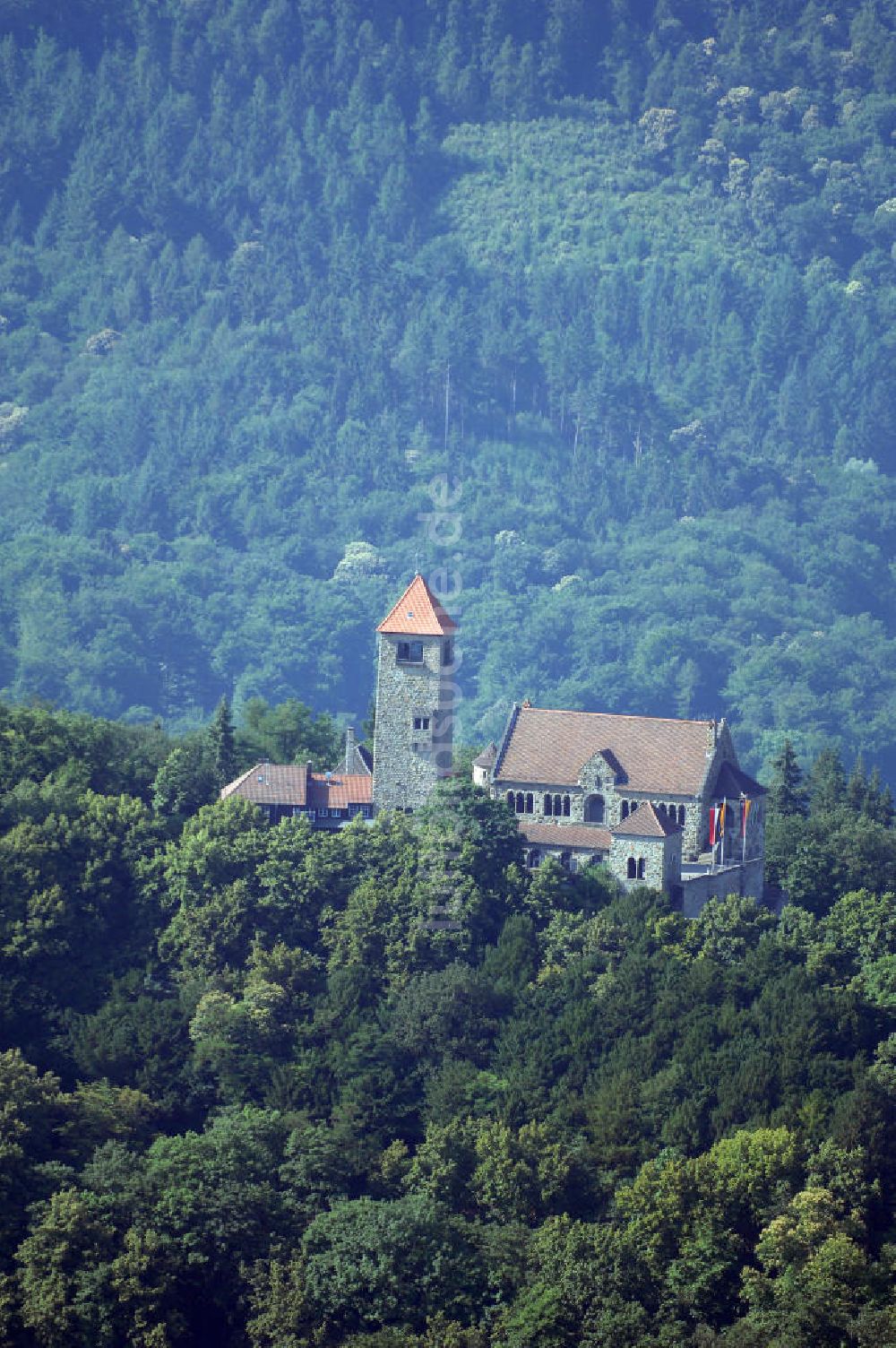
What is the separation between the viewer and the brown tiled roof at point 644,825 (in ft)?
330

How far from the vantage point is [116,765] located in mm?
110062

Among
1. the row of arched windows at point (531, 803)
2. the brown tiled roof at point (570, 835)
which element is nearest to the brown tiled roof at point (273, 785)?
the row of arched windows at point (531, 803)

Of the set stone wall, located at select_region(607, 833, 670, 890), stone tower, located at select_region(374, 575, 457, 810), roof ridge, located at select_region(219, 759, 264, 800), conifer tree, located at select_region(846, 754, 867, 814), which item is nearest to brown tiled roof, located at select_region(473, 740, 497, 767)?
stone tower, located at select_region(374, 575, 457, 810)

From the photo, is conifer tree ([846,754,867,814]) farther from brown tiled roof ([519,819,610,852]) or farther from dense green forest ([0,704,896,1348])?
brown tiled roof ([519,819,610,852])

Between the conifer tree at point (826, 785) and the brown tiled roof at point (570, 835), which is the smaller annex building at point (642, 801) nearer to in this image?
the brown tiled roof at point (570, 835)

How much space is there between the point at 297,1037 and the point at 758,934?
52.0ft

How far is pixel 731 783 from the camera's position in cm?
10306

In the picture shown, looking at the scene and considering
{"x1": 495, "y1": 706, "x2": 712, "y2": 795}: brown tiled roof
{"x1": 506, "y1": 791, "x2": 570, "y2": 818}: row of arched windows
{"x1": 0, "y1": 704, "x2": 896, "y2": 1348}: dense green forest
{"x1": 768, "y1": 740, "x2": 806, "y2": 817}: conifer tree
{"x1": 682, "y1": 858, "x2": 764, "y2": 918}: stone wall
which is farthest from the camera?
{"x1": 768, "y1": 740, "x2": 806, "y2": 817}: conifer tree

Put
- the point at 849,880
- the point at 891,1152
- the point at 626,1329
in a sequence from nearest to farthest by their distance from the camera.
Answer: the point at 626,1329, the point at 891,1152, the point at 849,880

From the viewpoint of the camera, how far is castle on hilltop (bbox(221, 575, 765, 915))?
102125 mm

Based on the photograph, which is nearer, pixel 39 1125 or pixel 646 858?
pixel 39 1125

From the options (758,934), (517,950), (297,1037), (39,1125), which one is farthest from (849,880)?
(39,1125)

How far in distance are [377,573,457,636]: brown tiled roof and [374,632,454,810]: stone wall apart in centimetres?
25

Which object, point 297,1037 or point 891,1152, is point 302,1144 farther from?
point 891,1152
